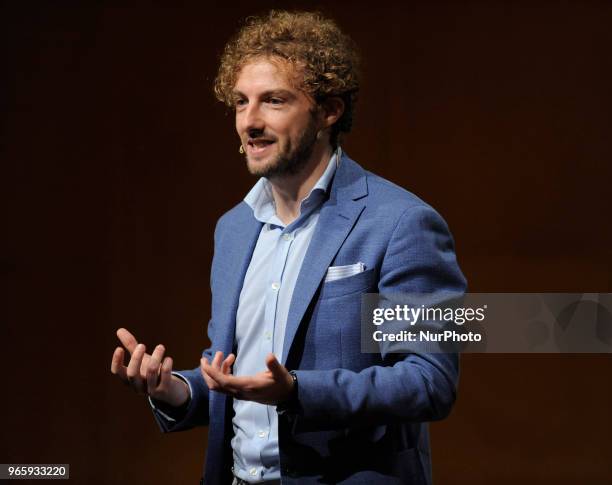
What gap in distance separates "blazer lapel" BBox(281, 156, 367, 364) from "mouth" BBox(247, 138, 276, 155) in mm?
150

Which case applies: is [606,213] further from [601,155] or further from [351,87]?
[351,87]

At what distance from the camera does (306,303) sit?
1.78m

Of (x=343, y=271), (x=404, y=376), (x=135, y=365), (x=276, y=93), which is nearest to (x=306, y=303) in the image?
(x=343, y=271)

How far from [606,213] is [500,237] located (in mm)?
348

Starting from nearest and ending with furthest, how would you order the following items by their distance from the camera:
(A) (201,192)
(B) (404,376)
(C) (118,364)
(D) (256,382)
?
(D) (256,382) < (B) (404,376) < (C) (118,364) < (A) (201,192)

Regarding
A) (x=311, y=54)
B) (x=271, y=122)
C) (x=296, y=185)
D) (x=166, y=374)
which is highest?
(x=311, y=54)

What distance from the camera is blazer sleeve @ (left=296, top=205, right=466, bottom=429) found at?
166cm

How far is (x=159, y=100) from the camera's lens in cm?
328

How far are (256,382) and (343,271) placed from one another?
32 centimetres

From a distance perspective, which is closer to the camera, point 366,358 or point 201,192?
point 366,358

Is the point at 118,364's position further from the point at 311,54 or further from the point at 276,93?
the point at 311,54

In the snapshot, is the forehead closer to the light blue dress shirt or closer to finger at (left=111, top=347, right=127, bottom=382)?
the light blue dress shirt

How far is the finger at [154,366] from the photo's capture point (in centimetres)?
178

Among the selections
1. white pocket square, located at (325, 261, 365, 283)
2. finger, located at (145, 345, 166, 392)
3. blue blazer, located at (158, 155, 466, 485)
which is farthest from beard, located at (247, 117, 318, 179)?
finger, located at (145, 345, 166, 392)
